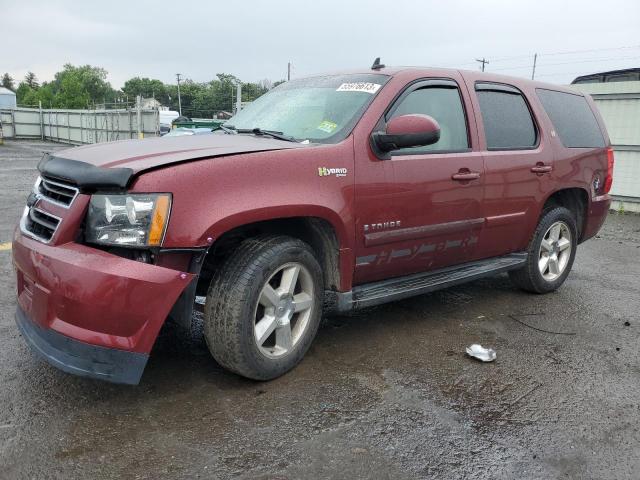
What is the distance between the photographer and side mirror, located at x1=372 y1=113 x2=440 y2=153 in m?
3.22

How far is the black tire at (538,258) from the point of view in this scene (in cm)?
476

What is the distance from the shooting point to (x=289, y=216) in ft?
9.71

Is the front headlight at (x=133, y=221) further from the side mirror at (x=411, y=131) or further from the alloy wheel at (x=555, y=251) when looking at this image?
the alloy wheel at (x=555, y=251)

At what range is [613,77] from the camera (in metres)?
12.7

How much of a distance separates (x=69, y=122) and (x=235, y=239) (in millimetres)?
30222

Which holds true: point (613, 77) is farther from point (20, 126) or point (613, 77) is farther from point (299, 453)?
point (20, 126)

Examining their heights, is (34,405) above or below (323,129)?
below

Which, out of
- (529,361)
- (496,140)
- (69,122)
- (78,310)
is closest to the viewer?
(78,310)

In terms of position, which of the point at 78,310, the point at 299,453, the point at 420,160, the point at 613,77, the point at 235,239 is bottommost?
the point at 299,453

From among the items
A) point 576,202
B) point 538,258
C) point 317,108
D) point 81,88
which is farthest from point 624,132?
point 81,88

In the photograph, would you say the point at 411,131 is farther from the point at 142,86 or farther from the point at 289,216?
the point at 142,86

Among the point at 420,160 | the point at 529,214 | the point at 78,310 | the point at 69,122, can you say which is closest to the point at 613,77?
the point at 529,214

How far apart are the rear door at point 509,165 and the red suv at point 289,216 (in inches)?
0.6

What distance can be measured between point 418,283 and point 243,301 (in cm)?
144
